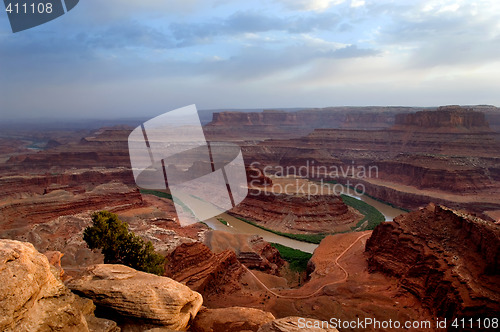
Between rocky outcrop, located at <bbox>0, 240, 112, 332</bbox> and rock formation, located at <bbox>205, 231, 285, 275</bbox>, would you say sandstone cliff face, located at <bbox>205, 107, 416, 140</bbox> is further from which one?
rocky outcrop, located at <bbox>0, 240, 112, 332</bbox>

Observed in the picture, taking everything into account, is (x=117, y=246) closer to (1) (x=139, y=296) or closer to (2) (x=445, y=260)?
(1) (x=139, y=296)

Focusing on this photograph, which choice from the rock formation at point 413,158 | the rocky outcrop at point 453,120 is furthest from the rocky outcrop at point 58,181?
the rocky outcrop at point 453,120

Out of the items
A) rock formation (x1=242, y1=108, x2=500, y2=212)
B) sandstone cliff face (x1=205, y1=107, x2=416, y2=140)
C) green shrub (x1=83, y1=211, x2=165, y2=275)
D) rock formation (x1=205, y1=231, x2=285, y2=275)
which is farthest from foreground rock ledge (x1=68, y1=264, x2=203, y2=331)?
sandstone cliff face (x1=205, y1=107, x2=416, y2=140)

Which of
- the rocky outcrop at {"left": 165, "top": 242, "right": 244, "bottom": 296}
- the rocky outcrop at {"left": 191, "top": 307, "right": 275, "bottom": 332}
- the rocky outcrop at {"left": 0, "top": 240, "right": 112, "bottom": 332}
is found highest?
the rocky outcrop at {"left": 0, "top": 240, "right": 112, "bottom": 332}

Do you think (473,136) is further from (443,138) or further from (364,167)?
(364,167)

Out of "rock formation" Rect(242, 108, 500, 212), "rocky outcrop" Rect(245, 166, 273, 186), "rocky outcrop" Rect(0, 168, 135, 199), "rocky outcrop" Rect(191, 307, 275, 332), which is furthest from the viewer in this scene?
"rock formation" Rect(242, 108, 500, 212)

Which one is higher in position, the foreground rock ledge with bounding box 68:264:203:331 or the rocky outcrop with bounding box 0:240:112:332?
the rocky outcrop with bounding box 0:240:112:332
